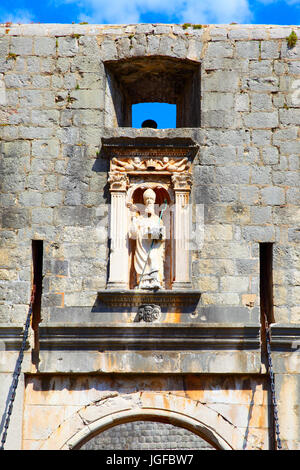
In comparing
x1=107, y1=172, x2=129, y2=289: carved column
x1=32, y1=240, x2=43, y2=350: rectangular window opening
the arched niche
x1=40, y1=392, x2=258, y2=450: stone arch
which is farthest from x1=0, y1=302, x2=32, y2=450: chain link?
the arched niche

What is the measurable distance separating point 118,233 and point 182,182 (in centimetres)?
91

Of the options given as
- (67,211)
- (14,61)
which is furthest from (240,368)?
(14,61)

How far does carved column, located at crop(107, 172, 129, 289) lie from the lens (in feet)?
37.2

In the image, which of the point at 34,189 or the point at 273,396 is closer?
the point at 273,396

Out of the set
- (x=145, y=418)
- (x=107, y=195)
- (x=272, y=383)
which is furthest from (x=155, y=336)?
(x=107, y=195)

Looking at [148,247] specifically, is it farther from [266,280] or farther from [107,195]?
[266,280]

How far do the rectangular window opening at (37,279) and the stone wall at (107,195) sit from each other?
0.38 ft

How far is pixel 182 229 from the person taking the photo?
11.5m

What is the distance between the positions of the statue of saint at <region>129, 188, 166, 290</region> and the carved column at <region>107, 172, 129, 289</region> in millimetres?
111

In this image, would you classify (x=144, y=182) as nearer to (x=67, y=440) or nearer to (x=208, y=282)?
(x=208, y=282)

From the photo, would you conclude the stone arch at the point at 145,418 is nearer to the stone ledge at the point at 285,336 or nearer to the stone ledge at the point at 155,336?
the stone ledge at the point at 155,336

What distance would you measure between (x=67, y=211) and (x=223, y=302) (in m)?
1.99

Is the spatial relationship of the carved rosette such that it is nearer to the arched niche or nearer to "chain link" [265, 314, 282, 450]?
the arched niche

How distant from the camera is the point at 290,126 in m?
11.8
